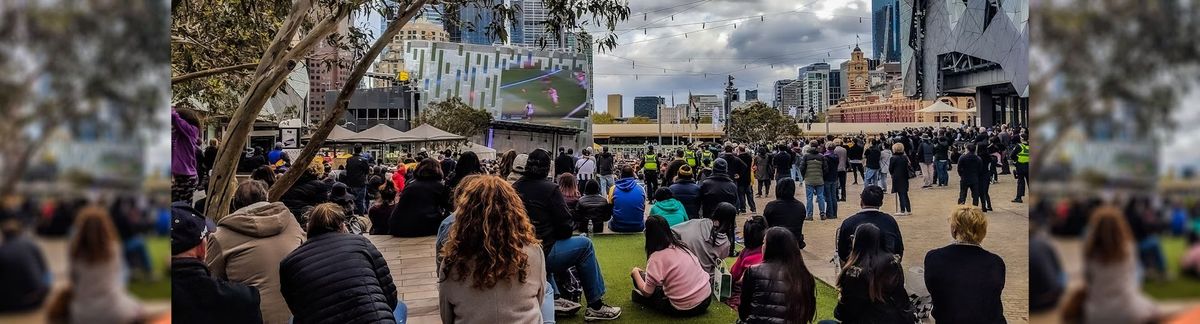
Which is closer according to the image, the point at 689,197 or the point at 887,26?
the point at 689,197

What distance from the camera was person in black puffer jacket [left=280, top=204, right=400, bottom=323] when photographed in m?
3.05

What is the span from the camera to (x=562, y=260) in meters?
4.63

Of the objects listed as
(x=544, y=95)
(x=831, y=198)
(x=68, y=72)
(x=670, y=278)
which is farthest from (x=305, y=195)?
(x=544, y=95)

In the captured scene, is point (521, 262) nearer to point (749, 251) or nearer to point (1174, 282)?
point (749, 251)

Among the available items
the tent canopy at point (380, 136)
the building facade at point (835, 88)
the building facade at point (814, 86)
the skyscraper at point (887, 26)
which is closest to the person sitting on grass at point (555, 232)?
the tent canopy at point (380, 136)

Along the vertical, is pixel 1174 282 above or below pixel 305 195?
above

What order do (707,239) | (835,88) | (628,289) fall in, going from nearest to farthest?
(707,239), (628,289), (835,88)

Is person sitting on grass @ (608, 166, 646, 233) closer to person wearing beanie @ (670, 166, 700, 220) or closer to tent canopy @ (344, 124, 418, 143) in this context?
person wearing beanie @ (670, 166, 700, 220)

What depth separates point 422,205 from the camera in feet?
19.9

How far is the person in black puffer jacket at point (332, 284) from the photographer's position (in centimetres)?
305

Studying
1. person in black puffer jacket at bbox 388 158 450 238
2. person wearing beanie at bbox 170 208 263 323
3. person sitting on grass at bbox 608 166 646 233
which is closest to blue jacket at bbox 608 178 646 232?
person sitting on grass at bbox 608 166 646 233

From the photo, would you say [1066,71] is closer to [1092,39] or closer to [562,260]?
[1092,39]

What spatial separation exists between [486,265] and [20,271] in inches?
95.0

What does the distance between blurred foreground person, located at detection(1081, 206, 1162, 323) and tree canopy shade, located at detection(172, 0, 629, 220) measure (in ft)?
12.8
